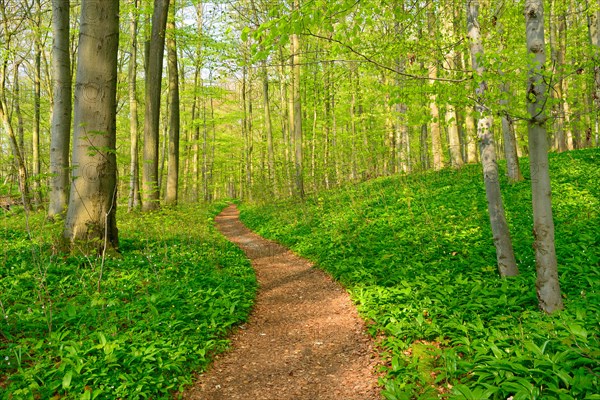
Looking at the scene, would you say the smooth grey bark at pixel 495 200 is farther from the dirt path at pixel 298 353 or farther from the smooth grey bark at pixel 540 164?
the dirt path at pixel 298 353

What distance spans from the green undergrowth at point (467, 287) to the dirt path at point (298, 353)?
1.00ft

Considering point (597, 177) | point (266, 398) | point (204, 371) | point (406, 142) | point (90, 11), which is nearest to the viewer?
point (266, 398)

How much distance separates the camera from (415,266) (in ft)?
19.8

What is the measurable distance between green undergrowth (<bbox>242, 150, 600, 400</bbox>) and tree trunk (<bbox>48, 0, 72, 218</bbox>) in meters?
5.86

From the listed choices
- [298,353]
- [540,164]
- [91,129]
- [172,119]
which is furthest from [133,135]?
[540,164]

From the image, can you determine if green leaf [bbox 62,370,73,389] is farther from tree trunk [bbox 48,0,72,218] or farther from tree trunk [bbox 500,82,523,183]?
tree trunk [bbox 500,82,523,183]

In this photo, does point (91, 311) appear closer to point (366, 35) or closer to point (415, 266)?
point (415, 266)

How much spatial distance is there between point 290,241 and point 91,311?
20.7 ft

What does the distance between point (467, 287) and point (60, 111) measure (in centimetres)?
939

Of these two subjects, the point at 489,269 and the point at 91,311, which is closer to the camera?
the point at 91,311

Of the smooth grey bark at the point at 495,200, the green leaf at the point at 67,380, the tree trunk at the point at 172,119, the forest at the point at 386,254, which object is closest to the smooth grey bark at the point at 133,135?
the tree trunk at the point at 172,119

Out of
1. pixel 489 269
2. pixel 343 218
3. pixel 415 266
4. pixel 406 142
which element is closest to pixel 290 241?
pixel 343 218

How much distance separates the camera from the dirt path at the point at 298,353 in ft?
11.7

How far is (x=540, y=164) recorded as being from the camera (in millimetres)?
3617
